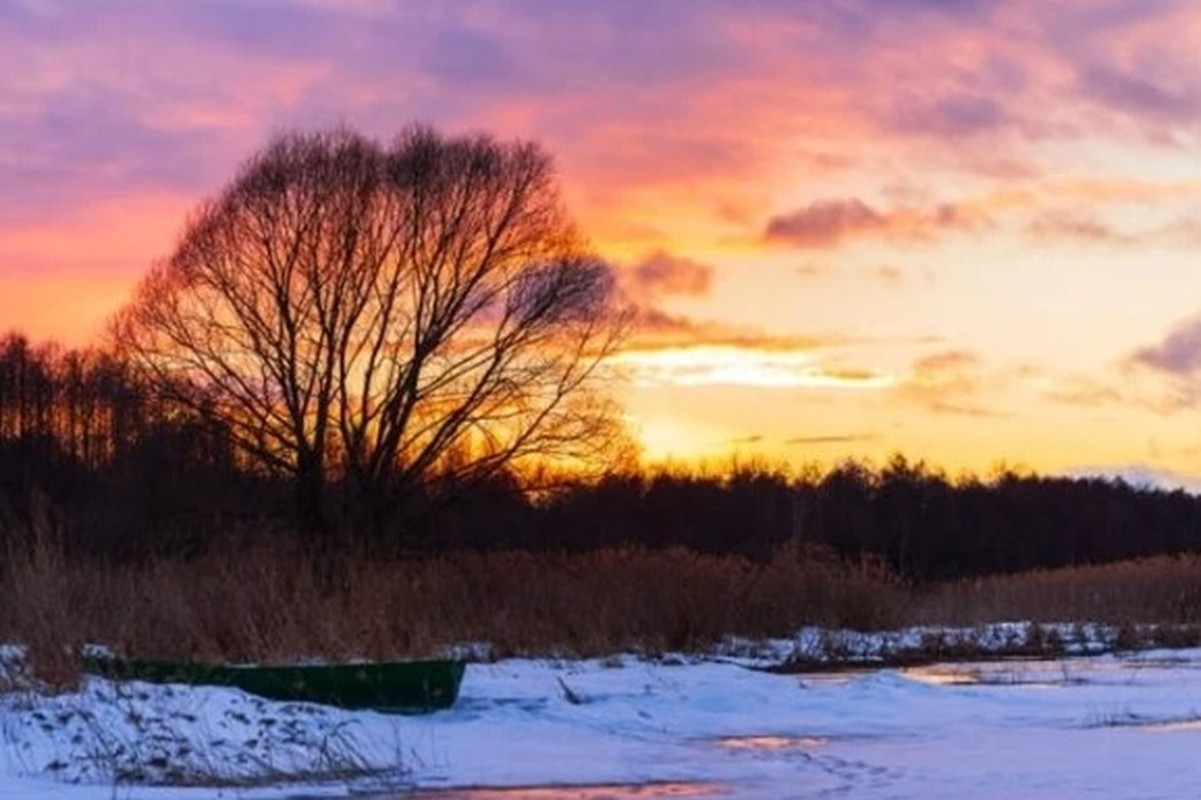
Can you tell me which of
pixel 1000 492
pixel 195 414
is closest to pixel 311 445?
pixel 195 414

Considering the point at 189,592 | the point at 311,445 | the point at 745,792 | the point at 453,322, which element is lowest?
the point at 745,792

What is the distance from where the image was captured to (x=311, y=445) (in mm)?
47125

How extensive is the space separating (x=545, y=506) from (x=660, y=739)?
3361 cm

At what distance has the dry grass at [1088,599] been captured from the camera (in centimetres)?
4050

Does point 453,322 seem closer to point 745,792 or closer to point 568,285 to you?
point 568,285

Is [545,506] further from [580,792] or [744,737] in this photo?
[580,792]

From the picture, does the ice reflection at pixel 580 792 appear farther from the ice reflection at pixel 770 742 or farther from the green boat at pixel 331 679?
the green boat at pixel 331 679

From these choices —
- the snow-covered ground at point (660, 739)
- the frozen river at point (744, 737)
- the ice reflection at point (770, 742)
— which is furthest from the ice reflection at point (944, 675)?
the ice reflection at point (770, 742)

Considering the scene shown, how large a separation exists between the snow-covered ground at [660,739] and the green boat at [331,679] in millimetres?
354

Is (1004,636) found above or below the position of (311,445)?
below

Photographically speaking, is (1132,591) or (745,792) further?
(1132,591)

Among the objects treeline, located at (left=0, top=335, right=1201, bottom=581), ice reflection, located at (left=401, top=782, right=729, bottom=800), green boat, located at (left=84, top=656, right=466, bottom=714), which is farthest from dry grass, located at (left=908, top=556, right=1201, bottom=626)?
ice reflection, located at (left=401, top=782, right=729, bottom=800)

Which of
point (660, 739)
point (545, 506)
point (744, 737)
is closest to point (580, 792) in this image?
point (660, 739)

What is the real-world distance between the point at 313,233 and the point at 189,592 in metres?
22.3
